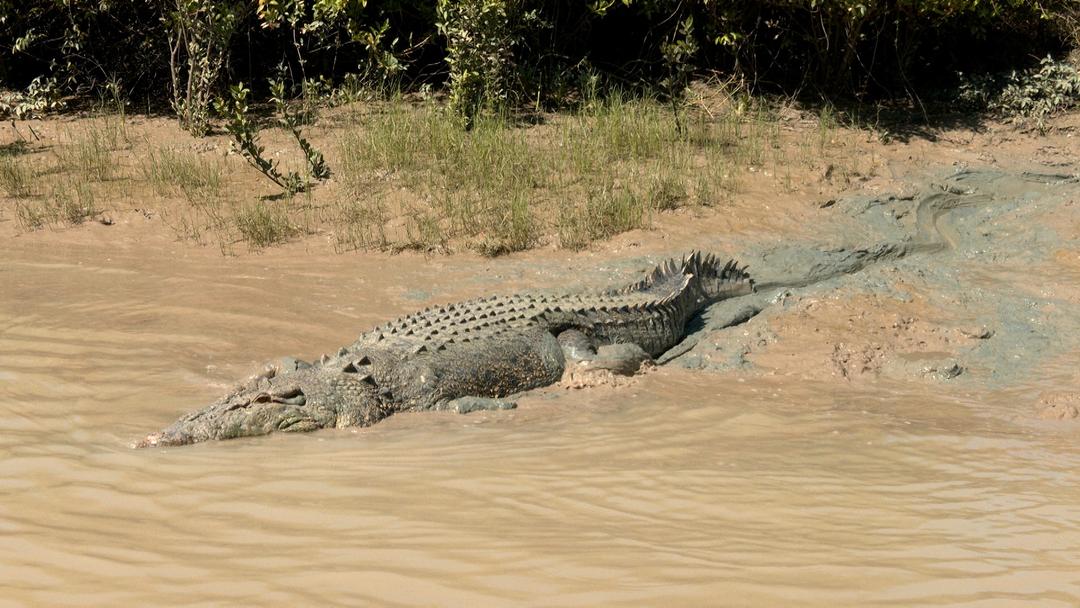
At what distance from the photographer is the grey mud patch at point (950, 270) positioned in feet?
22.7

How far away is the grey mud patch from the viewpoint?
6.91 metres

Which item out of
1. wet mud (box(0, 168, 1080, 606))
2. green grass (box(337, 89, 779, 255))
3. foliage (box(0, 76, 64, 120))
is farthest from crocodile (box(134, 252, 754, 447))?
foliage (box(0, 76, 64, 120))

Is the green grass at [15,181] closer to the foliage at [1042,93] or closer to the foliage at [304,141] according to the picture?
the foliage at [304,141]

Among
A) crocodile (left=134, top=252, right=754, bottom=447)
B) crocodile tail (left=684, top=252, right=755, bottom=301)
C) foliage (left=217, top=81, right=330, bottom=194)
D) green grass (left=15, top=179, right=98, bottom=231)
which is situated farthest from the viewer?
foliage (left=217, top=81, right=330, bottom=194)

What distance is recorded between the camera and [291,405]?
5668 millimetres

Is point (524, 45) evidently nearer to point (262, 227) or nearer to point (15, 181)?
point (262, 227)

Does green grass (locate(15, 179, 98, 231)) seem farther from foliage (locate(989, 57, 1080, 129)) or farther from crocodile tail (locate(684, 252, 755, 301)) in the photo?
foliage (locate(989, 57, 1080, 129))

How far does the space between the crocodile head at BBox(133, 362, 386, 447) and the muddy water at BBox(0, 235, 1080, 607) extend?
148mm

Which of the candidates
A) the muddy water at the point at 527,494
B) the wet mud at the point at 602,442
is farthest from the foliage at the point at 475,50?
the muddy water at the point at 527,494

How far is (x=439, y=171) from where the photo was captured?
10.2m

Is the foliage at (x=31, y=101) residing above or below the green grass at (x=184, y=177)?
above

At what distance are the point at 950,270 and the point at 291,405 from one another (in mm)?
5237

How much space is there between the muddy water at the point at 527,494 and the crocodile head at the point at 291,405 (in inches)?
5.8

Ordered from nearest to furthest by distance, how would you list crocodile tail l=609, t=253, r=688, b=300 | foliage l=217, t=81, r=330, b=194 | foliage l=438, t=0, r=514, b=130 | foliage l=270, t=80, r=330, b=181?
crocodile tail l=609, t=253, r=688, b=300 < foliage l=217, t=81, r=330, b=194 < foliage l=270, t=80, r=330, b=181 < foliage l=438, t=0, r=514, b=130
